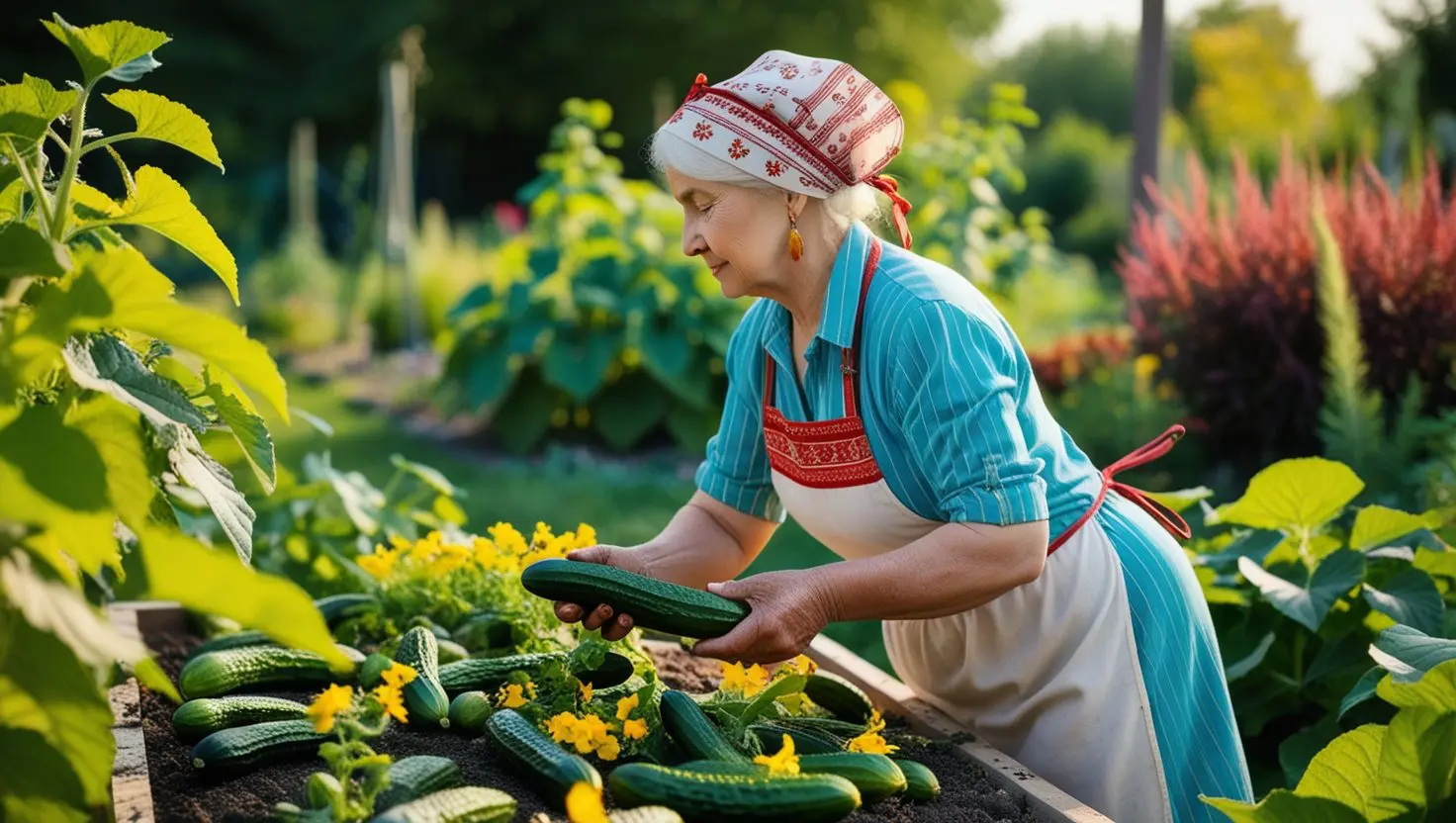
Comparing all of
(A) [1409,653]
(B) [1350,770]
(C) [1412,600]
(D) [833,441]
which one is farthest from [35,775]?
(C) [1412,600]

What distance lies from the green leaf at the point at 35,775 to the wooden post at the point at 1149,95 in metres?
6.51

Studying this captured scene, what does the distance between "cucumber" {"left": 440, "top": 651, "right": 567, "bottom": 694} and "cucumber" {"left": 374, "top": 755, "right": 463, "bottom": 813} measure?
1.57ft

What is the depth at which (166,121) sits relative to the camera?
2.18 m

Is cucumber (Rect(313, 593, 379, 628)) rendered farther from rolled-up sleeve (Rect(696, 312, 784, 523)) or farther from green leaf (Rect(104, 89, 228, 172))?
green leaf (Rect(104, 89, 228, 172))

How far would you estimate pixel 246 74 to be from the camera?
104 feet

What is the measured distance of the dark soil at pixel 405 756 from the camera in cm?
216

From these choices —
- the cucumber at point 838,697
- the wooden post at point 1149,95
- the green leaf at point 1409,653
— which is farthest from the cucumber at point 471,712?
the wooden post at point 1149,95

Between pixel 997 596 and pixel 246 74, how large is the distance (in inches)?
1278

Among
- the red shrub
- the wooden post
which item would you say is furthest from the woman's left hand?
the wooden post

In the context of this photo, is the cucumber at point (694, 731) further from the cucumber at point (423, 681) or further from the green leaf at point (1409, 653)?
the green leaf at point (1409, 653)

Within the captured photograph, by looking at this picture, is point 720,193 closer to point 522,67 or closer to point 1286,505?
point 1286,505

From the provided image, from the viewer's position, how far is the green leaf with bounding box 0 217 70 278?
1782 mm

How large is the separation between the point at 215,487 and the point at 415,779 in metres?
0.55

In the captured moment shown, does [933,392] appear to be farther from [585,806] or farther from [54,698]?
[54,698]
